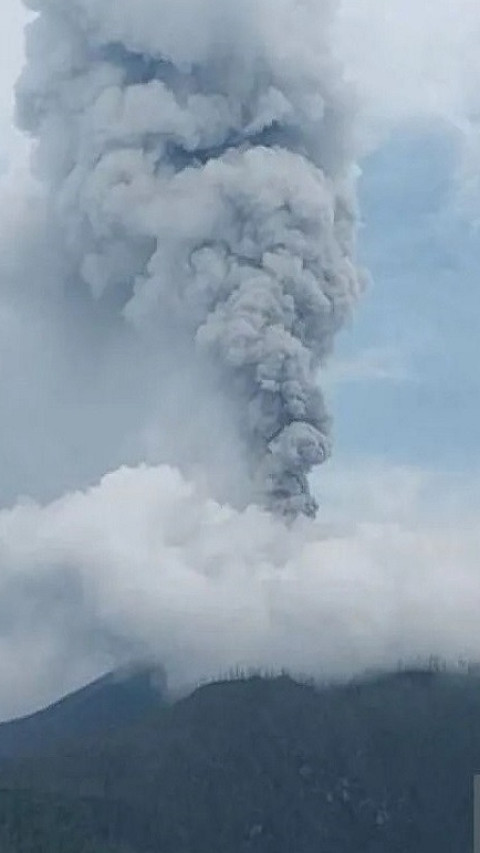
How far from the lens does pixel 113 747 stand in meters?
99.6

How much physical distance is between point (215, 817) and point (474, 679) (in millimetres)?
41965

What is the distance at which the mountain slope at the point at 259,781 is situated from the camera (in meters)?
86.9

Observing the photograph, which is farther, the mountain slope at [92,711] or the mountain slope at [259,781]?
the mountain slope at [92,711]

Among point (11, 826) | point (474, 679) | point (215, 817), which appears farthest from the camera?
point (474, 679)

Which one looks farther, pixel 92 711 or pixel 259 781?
pixel 92 711

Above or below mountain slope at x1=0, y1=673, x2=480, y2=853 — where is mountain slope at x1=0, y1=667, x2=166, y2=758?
above

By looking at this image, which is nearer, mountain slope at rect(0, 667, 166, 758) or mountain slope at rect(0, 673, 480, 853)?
mountain slope at rect(0, 673, 480, 853)

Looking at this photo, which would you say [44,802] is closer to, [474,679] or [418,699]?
[418,699]

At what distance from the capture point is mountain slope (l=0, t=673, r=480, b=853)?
3423 inches

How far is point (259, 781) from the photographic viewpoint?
93.6 meters

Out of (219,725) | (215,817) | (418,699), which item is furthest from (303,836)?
(418,699)

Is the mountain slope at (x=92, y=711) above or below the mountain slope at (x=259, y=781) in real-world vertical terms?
above

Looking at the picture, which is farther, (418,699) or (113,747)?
(418,699)

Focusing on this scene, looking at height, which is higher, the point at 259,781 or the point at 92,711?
the point at 92,711
